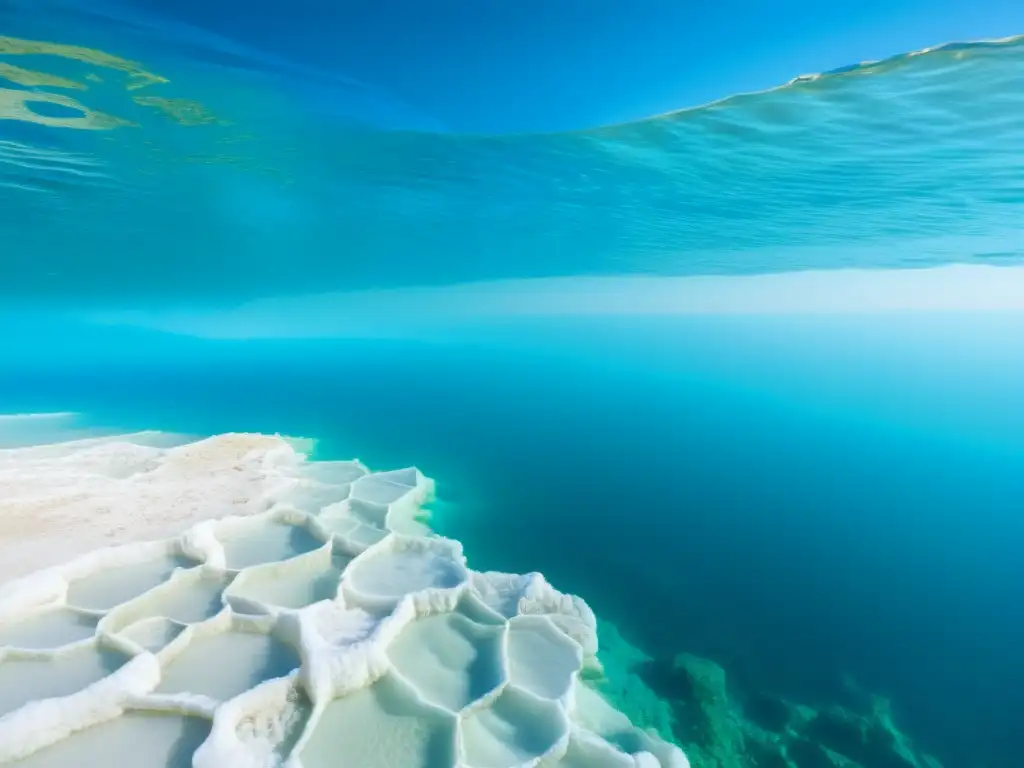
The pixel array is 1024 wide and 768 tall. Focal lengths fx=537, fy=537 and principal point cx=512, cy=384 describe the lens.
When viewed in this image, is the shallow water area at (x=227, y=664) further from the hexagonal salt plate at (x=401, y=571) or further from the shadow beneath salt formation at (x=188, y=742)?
the hexagonal salt plate at (x=401, y=571)

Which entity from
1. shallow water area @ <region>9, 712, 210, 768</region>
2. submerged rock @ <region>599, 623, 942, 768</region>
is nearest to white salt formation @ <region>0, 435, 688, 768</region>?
shallow water area @ <region>9, 712, 210, 768</region>

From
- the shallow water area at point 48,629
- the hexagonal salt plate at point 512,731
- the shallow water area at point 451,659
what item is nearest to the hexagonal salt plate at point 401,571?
the shallow water area at point 451,659

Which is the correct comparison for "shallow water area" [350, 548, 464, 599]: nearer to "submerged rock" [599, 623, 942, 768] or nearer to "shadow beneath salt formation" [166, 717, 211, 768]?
"shadow beneath salt formation" [166, 717, 211, 768]

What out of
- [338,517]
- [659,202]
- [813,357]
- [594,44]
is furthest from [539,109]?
[813,357]

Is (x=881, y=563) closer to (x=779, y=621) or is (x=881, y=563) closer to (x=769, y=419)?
(x=779, y=621)

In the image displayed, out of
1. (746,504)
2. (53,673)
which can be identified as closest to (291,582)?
(53,673)

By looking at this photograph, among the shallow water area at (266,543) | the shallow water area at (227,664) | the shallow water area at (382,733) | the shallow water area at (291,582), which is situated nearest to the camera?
the shallow water area at (382,733)
